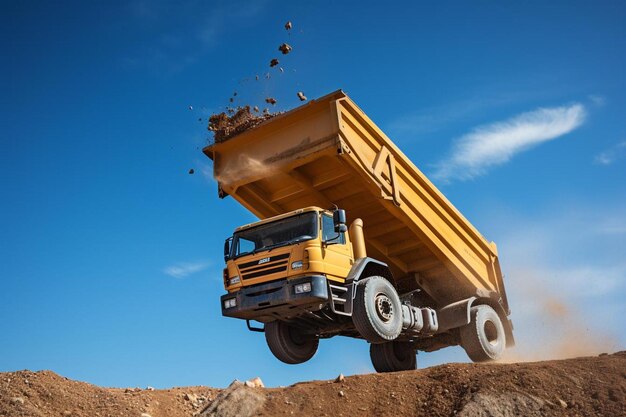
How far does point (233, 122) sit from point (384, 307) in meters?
4.12

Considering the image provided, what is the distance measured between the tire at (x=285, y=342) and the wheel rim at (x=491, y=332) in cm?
376

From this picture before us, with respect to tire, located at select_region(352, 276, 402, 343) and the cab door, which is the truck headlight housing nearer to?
the cab door

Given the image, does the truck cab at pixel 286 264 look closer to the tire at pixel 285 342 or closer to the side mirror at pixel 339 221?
the side mirror at pixel 339 221

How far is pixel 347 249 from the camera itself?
944cm

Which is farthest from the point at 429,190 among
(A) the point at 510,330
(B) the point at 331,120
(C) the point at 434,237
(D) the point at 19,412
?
(D) the point at 19,412

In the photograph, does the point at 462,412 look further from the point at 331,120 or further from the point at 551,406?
the point at 331,120

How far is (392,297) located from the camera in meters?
9.57

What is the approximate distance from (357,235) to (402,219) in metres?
0.97

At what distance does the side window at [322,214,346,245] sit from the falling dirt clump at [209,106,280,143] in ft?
7.05

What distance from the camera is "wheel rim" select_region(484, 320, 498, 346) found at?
11.7 meters

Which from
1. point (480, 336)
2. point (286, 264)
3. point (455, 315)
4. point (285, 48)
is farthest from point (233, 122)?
point (480, 336)

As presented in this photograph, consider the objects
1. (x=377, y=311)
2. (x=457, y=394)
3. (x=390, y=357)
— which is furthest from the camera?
(x=390, y=357)

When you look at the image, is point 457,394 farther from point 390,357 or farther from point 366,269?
point 390,357

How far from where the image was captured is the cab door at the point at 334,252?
8.93 m
